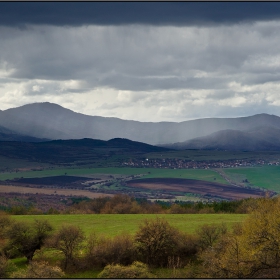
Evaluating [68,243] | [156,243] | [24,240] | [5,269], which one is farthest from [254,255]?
[24,240]

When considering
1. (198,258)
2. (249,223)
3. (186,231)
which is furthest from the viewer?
(186,231)

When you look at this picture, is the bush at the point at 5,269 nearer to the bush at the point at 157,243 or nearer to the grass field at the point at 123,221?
the bush at the point at 157,243

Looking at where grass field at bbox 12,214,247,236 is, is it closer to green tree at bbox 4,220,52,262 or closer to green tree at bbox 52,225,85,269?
green tree at bbox 4,220,52,262

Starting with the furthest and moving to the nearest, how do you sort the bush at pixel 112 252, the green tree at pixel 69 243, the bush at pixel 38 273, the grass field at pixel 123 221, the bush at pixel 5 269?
the grass field at pixel 123 221 → the green tree at pixel 69 243 → the bush at pixel 112 252 → the bush at pixel 5 269 → the bush at pixel 38 273

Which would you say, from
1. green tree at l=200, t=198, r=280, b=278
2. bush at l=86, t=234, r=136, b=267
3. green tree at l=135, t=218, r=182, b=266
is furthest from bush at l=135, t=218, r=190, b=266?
green tree at l=200, t=198, r=280, b=278

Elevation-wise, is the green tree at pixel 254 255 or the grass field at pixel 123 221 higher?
the green tree at pixel 254 255

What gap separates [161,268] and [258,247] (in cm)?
1860

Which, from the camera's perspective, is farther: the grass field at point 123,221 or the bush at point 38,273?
the grass field at point 123,221

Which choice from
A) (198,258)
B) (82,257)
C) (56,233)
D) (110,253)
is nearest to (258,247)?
(198,258)

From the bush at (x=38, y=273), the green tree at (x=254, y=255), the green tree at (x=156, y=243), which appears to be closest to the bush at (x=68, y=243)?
the green tree at (x=156, y=243)

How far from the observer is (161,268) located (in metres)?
66.4

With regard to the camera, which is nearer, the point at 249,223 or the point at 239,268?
the point at 239,268

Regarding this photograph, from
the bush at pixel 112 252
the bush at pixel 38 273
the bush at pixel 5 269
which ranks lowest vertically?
the bush at pixel 112 252

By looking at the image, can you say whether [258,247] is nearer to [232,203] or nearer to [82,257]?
[82,257]
